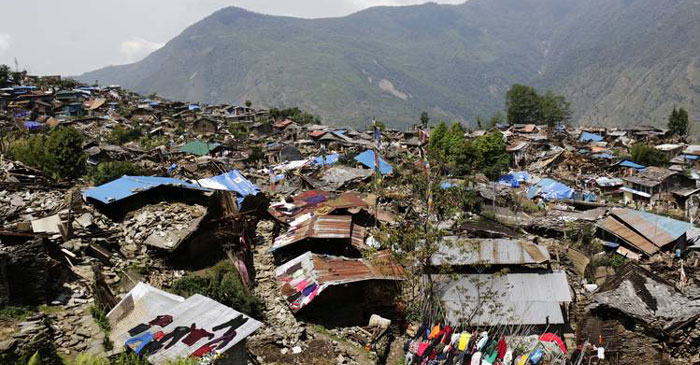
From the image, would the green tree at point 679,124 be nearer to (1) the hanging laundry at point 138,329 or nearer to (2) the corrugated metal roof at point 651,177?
(2) the corrugated metal roof at point 651,177

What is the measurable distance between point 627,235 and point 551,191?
414 inches

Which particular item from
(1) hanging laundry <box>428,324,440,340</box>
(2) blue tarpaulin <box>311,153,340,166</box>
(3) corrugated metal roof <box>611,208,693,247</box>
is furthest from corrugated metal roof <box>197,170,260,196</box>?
(3) corrugated metal roof <box>611,208,693,247</box>

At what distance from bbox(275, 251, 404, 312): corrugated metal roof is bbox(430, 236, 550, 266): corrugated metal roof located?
55.5 inches

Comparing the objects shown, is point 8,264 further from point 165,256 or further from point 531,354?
point 531,354

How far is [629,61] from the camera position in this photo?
17300 centimetres

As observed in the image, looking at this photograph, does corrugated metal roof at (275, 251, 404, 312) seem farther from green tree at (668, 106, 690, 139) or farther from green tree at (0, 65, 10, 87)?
green tree at (668, 106, 690, 139)

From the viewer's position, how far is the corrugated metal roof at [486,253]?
41.2 feet

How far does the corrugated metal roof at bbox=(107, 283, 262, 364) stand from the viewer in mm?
6867

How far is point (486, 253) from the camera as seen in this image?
13.1m

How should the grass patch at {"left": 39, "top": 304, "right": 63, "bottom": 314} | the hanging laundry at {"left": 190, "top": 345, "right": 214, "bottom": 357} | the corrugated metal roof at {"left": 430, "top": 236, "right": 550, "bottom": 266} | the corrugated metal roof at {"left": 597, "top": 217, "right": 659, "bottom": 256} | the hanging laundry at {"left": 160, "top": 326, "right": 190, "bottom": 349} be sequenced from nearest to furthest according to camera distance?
the hanging laundry at {"left": 190, "top": 345, "right": 214, "bottom": 357} < the hanging laundry at {"left": 160, "top": 326, "right": 190, "bottom": 349} < the grass patch at {"left": 39, "top": 304, "right": 63, "bottom": 314} < the corrugated metal roof at {"left": 430, "top": 236, "right": 550, "bottom": 266} < the corrugated metal roof at {"left": 597, "top": 217, "right": 659, "bottom": 256}

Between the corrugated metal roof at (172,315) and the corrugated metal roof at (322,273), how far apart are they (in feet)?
10.4

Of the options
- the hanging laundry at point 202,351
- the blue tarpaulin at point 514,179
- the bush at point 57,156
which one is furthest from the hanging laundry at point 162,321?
the blue tarpaulin at point 514,179

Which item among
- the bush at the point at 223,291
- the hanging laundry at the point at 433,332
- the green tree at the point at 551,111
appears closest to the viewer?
the hanging laundry at the point at 433,332

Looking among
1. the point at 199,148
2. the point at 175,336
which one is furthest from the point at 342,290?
the point at 199,148
